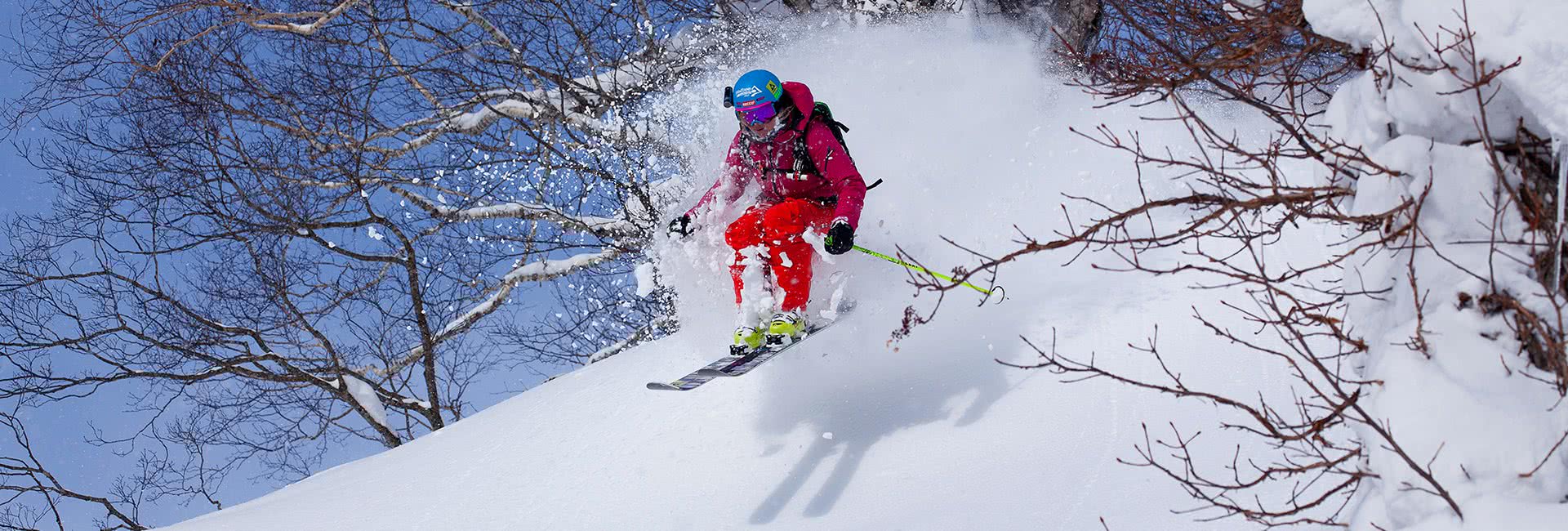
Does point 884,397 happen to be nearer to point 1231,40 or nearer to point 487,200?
point 1231,40

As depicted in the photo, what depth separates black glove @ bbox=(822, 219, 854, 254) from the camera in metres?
4.86

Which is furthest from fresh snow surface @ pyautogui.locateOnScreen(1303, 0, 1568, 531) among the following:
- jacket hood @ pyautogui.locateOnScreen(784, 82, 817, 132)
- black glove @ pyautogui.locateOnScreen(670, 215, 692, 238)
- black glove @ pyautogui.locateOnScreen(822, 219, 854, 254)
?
black glove @ pyautogui.locateOnScreen(670, 215, 692, 238)

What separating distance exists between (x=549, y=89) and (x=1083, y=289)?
849 cm

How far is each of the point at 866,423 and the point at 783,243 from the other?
106 centimetres

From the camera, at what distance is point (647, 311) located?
669 inches

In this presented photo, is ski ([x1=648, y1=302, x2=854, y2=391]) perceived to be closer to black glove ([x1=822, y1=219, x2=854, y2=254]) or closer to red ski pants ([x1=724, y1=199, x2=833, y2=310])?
red ski pants ([x1=724, y1=199, x2=833, y2=310])

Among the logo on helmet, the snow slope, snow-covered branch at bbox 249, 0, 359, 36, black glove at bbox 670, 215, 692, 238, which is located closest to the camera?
the snow slope

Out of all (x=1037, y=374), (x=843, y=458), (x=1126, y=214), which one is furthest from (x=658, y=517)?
(x=1126, y=214)

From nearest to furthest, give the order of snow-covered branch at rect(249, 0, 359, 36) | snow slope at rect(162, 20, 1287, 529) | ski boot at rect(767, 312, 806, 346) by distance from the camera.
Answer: snow slope at rect(162, 20, 1287, 529) → ski boot at rect(767, 312, 806, 346) → snow-covered branch at rect(249, 0, 359, 36)

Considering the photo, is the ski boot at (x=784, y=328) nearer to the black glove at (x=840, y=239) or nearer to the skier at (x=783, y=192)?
the skier at (x=783, y=192)

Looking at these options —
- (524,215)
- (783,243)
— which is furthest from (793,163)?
(524,215)

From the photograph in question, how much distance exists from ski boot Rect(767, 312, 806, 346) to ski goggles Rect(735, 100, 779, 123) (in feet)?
3.54

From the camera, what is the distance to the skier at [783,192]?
5008mm

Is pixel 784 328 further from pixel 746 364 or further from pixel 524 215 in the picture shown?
pixel 524 215
